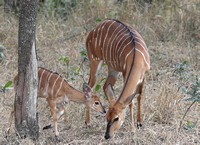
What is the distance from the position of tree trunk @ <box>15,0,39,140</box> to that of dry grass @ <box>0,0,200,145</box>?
6.3 inches

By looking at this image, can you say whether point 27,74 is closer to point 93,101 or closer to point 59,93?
point 59,93

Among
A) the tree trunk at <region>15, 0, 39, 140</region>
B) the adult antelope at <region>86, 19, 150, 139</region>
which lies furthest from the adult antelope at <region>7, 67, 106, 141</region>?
the tree trunk at <region>15, 0, 39, 140</region>

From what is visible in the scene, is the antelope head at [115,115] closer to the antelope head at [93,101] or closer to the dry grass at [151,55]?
the dry grass at [151,55]

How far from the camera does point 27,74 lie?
353cm

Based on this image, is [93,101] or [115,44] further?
[115,44]

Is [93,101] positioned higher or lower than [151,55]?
lower

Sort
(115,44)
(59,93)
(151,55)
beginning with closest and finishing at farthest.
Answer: (59,93), (115,44), (151,55)

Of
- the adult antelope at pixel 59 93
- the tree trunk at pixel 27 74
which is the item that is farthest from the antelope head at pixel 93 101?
the tree trunk at pixel 27 74

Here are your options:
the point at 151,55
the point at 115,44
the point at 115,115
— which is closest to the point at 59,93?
the point at 115,115

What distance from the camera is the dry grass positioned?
3906mm

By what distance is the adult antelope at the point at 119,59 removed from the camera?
3.59 m

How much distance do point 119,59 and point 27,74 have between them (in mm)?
1198

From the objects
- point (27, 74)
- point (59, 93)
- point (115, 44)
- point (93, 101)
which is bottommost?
point (93, 101)

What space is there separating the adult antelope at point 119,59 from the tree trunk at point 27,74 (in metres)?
0.76
